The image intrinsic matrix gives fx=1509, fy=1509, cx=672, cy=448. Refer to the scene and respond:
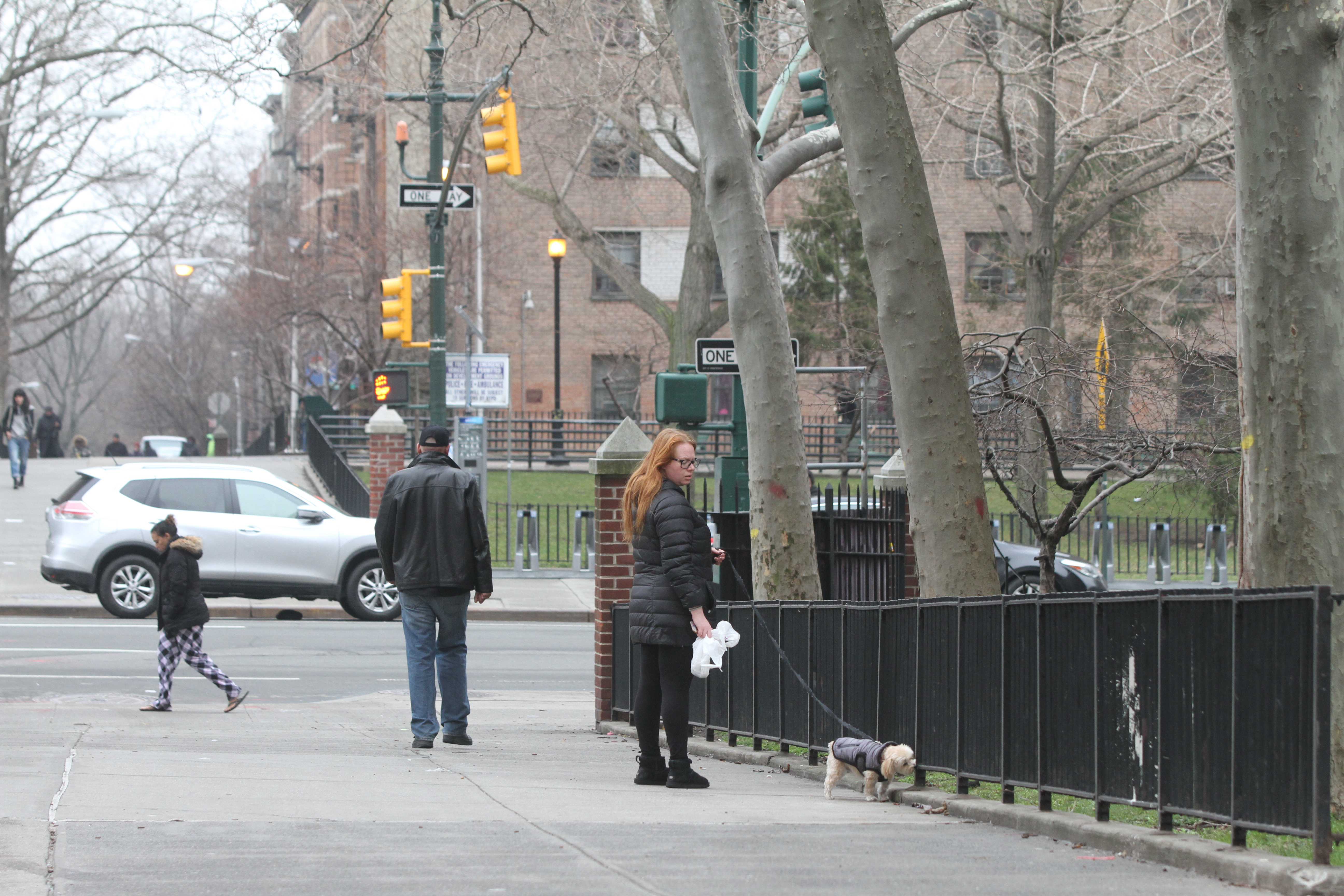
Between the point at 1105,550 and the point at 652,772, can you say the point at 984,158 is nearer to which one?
the point at 1105,550

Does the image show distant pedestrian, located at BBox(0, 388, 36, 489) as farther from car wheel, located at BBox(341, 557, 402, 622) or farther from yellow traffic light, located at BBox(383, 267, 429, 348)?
car wheel, located at BBox(341, 557, 402, 622)

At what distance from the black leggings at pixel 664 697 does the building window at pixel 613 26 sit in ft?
47.7

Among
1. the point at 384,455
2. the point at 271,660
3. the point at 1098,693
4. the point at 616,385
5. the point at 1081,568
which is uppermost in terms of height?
the point at 616,385

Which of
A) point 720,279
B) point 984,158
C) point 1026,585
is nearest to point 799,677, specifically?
point 1026,585

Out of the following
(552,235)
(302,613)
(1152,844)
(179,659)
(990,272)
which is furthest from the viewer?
(552,235)

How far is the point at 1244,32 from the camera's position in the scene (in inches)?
243

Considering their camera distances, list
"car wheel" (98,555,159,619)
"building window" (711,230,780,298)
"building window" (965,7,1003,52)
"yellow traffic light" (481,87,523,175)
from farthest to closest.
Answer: "building window" (711,230,780,298)
"building window" (965,7,1003,52)
"car wheel" (98,555,159,619)
"yellow traffic light" (481,87,523,175)

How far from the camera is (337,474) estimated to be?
2794 cm

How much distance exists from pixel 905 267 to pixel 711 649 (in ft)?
7.60

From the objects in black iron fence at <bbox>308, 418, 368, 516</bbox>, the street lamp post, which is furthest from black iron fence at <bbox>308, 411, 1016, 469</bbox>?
black iron fence at <bbox>308, 418, 368, 516</bbox>

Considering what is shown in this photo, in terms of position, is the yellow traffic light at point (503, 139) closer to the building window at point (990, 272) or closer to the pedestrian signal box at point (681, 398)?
the pedestrian signal box at point (681, 398)

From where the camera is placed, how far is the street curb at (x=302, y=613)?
59.3 ft

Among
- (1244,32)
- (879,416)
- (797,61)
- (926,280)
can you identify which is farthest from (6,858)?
(879,416)

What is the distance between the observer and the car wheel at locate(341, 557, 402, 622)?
58.9 ft
